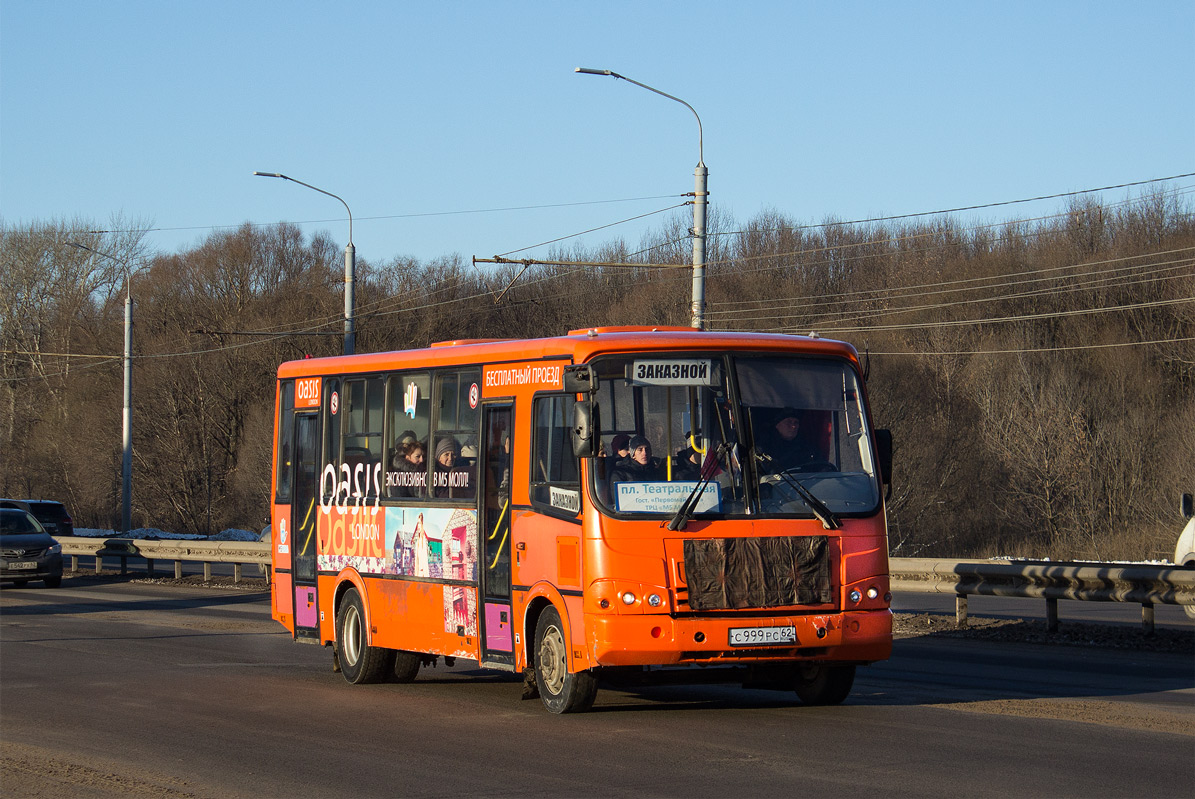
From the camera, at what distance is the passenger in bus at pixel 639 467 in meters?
10.2

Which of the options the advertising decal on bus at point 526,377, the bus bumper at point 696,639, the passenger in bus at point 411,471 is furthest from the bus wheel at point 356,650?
the bus bumper at point 696,639

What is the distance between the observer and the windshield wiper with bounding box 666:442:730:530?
10.0 metres

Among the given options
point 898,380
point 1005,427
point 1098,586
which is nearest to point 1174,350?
point 1005,427

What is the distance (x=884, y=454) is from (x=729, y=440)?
1354 millimetres

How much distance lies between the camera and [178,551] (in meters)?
30.3

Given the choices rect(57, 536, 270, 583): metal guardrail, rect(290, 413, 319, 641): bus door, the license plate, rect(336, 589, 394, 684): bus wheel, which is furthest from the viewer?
rect(57, 536, 270, 583): metal guardrail

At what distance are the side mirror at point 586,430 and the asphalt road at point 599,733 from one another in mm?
1933

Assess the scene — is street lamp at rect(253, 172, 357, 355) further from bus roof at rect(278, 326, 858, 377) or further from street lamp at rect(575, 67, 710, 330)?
bus roof at rect(278, 326, 858, 377)

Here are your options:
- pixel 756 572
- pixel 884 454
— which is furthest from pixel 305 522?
pixel 884 454

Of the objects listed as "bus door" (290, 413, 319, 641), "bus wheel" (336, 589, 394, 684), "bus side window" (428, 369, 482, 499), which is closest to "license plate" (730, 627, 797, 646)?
"bus side window" (428, 369, 482, 499)

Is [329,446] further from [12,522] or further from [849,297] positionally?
[849,297]

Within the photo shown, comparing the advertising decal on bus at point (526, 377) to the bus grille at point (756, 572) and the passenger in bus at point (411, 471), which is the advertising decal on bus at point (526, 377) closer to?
the passenger in bus at point (411, 471)

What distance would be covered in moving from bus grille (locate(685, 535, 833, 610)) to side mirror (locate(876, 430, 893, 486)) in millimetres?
903

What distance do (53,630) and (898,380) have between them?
36.2 meters
